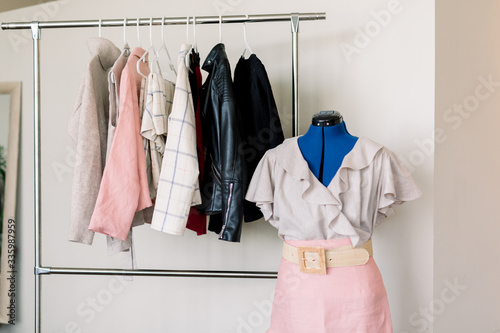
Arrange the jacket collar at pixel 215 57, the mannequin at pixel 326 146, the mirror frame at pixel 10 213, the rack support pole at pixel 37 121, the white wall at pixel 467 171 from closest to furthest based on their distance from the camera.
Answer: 1. the mannequin at pixel 326 146
2. the jacket collar at pixel 215 57
3. the rack support pole at pixel 37 121
4. the white wall at pixel 467 171
5. the mirror frame at pixel 10 213

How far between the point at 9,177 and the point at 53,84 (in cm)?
59

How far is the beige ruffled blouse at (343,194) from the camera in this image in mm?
1798

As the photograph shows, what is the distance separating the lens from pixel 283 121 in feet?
8.22

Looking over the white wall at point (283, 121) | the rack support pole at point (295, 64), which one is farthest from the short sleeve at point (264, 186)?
the white wall at point (283, 121)

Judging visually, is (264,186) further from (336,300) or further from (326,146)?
(336,300)

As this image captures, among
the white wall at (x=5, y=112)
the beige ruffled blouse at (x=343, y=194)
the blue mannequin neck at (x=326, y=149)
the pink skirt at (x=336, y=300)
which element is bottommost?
the pink skirt at (x=336, y=300)

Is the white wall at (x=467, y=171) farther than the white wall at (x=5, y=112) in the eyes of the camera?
No

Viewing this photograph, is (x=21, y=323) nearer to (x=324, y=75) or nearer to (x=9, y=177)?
(x=9, y=177)

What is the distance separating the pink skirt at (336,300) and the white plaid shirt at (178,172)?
0.46m

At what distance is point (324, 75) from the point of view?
2.46m

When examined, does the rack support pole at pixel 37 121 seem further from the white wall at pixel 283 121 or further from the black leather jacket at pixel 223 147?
the black leather jacket at pixel 223 147

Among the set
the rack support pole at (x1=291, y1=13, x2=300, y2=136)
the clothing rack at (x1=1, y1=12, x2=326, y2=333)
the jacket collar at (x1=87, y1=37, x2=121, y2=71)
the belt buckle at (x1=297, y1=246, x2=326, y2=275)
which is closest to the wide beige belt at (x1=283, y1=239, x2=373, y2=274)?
the belt buckle at (x1=297, y1=246, x2=326, y2=275)

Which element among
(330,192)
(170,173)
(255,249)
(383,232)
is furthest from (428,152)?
(170,173)

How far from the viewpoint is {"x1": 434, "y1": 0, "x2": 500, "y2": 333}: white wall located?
2.49 meters
